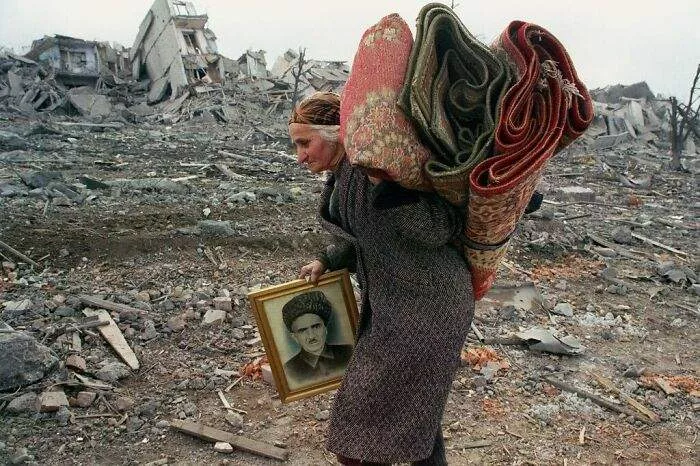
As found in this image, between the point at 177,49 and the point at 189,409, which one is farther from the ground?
the point at 177,49

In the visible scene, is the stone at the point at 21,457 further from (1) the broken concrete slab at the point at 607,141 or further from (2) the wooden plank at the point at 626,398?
(1) the broken concrete slab at the point at 607,141

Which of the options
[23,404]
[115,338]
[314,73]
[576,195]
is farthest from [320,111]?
[314,73]

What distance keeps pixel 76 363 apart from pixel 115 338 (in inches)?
16.1

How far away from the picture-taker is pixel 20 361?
11.4ft

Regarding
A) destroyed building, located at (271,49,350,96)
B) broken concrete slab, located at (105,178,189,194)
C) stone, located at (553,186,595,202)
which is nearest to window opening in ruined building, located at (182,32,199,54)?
destroyed building, located at (271,49,350,96)

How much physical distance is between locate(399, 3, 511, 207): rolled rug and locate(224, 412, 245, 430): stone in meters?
2.30

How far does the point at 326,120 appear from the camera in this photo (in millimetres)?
1910

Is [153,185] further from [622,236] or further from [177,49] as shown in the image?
[177,49]

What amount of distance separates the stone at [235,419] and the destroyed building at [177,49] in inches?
959

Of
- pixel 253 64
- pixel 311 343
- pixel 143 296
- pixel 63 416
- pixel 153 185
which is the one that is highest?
pixel 253 64

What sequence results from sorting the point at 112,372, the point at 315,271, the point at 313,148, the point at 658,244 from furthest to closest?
the point at 658,244 < the point at 112,372 < the point at 315,271 < the point at 313,148

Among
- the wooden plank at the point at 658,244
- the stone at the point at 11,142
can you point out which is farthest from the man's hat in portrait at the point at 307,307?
the stone at the point at 11,142

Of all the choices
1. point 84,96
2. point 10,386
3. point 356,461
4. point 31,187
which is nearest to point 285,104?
point 84,96

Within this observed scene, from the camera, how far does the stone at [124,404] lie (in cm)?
346
